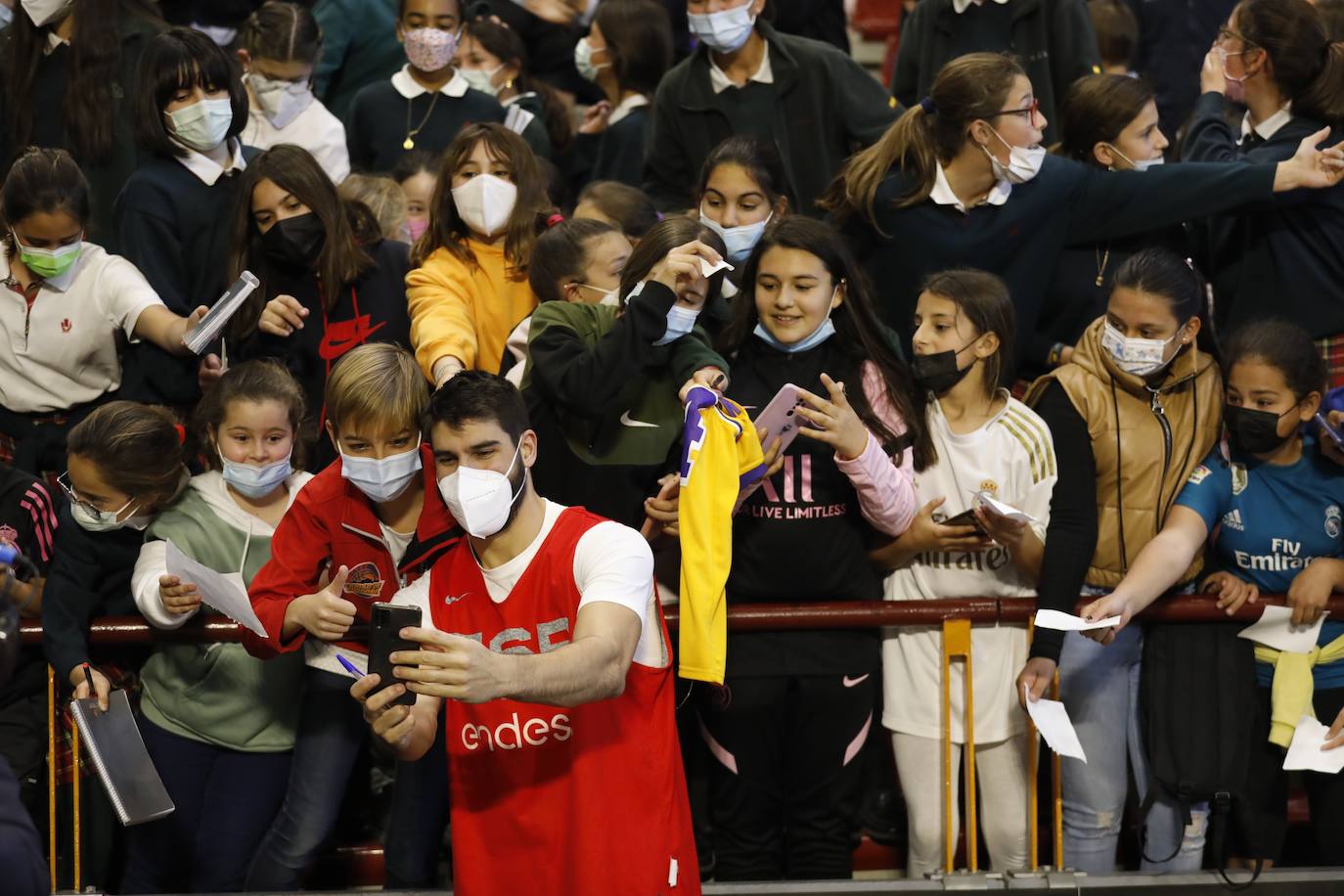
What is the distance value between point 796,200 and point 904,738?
2243 mm

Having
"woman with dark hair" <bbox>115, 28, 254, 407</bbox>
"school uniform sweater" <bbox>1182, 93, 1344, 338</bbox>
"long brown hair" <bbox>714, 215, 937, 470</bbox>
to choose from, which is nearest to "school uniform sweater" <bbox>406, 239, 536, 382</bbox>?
"woman with dark hair" <bbox>115, 28, 254, 407</bbox>

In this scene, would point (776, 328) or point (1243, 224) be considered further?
point (1243, 224)

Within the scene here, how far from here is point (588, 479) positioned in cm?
485

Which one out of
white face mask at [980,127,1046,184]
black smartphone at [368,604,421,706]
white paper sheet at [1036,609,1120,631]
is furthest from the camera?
white face mask at [980,127,1046,184]

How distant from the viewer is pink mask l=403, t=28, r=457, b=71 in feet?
23.3

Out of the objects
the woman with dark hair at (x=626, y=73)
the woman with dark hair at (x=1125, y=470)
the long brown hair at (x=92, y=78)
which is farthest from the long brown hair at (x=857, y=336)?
the long brown hair at (x=92, y=78)

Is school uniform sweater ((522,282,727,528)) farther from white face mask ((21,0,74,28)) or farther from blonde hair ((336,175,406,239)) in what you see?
white face mask ((21,0,74,28))

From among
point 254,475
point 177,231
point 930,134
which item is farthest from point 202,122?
point 930,134

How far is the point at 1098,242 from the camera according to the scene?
18.7 feet

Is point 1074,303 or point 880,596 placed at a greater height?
point 1074,303

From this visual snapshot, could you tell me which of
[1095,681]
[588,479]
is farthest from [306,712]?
[1095,681]

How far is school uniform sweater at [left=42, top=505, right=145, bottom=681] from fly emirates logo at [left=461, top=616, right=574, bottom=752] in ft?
4.38

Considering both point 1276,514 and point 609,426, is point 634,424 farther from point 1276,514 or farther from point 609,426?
point 1276,514

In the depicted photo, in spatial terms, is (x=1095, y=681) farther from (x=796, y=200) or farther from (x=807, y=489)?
(x=796, y=200)
